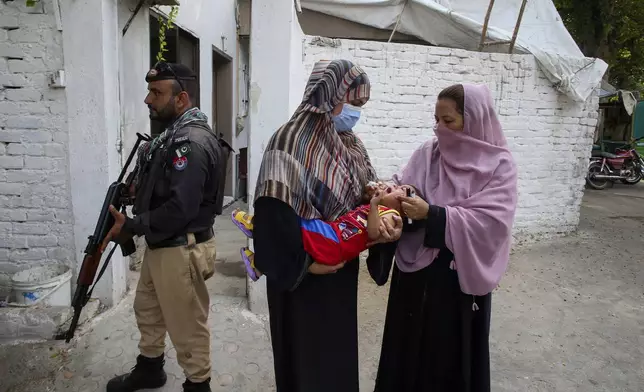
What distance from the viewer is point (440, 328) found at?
1.94 m

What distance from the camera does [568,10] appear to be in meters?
11.2

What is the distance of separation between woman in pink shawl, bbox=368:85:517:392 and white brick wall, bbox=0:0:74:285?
7.68ft

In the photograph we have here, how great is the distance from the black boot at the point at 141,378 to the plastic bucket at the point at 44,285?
915mm

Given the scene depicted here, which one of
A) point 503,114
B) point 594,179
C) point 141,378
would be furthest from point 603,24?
point 141,378

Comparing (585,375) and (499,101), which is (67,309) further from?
(499,101)

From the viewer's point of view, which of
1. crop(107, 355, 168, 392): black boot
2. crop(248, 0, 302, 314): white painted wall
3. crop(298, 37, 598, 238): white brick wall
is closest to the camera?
crop(107, 355, 168, 392): black boot

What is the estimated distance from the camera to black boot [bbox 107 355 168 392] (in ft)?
8.06

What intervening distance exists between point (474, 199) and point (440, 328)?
578mm

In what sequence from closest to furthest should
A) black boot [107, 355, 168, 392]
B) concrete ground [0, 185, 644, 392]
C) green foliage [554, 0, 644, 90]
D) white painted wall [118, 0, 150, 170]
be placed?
black boot [107, 355, 168, 392], concrete ground [0, 185, 644, 392], white painted wall [118, 0, 150, 170], green foliage [554, 0, 644, 90]

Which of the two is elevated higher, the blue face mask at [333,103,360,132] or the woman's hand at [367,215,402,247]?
the blue face mask at [333,103,360,132]

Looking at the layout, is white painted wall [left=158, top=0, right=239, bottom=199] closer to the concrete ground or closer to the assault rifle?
the concrete ground

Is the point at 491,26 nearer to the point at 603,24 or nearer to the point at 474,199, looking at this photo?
the point at 474,199

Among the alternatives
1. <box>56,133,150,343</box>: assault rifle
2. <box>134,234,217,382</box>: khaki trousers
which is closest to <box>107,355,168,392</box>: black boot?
<box>134,234,217,382</box>: khaki trousers

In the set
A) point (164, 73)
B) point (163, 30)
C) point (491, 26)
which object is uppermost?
point (491, 26)
